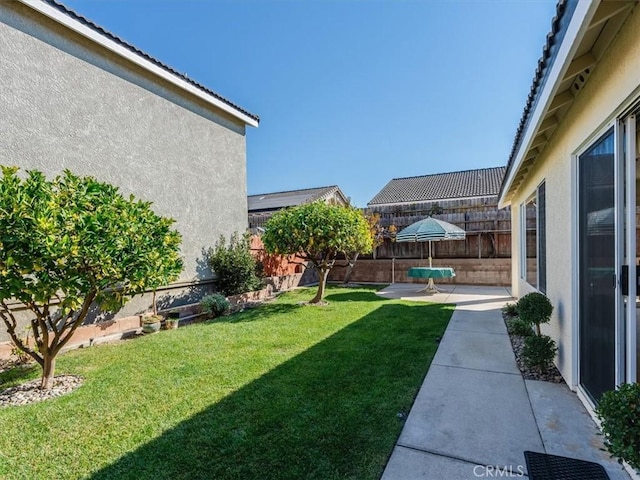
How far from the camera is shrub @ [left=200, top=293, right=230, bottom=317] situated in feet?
25.8

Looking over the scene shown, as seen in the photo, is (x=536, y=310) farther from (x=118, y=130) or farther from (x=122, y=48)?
(x=122, y=48)

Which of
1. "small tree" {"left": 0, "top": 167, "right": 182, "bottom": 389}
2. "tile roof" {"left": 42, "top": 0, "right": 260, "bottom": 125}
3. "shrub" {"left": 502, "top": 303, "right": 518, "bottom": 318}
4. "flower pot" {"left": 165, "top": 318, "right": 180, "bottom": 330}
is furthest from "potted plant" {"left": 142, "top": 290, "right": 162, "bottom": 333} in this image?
"shrub" {"left": 502, "top": 303, "right": 518, "bottom": 318}

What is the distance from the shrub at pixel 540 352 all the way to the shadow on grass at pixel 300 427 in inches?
51.7

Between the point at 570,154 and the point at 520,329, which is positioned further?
the point at 520,329

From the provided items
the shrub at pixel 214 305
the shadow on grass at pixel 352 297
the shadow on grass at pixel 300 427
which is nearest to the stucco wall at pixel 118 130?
the shrub at pixel 214 305

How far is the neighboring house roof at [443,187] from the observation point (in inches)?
824

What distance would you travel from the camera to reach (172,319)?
23.5 feet

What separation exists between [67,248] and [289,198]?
1860 centimetres

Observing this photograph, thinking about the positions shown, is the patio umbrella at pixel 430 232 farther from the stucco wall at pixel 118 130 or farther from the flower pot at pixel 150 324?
the flower pot at pixel 150 324

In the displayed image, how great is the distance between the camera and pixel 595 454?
248cm

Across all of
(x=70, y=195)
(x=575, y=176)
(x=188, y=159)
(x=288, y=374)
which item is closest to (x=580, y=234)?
(x=575, y=176)

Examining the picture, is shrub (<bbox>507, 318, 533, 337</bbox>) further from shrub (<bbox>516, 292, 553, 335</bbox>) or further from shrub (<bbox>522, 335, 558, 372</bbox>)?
shrub (<bbox>522, 335, 558, 372</bbox>)

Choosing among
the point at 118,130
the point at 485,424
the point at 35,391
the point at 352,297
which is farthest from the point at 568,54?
the point at 352,297

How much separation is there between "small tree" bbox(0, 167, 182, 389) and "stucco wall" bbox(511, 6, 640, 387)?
17.5ft
